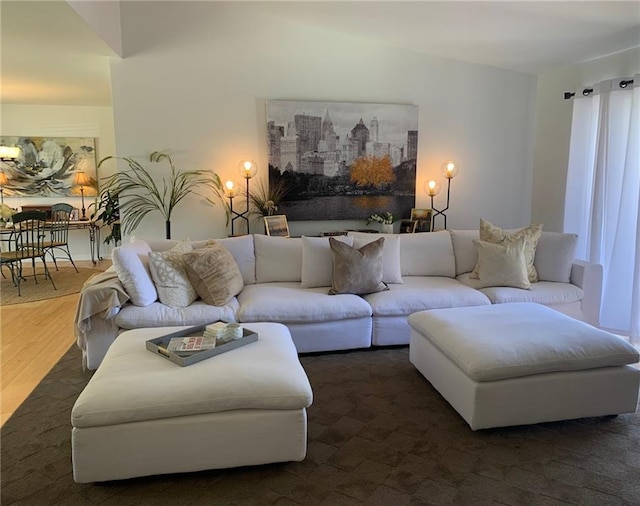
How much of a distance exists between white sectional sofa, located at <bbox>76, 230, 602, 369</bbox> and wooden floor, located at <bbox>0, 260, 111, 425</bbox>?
42cm

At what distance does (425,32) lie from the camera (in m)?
4.76

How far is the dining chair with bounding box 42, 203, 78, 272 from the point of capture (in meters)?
6.37

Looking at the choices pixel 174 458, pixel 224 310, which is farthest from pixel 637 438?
pixel 224 310

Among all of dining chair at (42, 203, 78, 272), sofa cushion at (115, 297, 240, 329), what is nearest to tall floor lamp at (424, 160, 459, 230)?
sofa cushion at (115, 297, 240, 329)

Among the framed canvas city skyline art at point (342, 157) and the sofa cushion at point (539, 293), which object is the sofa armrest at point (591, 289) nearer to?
the sofa cushion at point (539, 293)

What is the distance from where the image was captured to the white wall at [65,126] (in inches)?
289

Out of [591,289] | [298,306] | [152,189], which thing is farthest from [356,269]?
[152,189]

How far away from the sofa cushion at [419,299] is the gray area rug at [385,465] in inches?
32.3

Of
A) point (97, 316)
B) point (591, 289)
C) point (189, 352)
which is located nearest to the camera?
point (189, 352)

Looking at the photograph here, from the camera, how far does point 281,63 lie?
5160mm

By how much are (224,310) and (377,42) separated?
3596 mm

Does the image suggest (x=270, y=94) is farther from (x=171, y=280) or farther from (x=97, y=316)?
(x=97, y=316)

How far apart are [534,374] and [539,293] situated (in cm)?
154

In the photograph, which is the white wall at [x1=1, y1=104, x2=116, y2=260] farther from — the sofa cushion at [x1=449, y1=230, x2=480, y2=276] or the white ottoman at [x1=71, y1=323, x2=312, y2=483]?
the white ottoman at [x1=71, y1=323, x2=312, y2=483]
